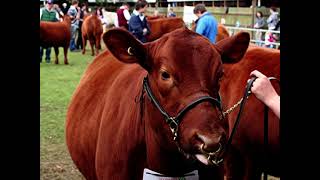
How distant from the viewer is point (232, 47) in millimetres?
3170

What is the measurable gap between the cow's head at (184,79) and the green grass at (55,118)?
11.2ft

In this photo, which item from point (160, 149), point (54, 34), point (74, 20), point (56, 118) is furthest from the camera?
point (74, 20)

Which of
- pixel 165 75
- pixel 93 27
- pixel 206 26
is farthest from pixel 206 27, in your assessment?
pixel 93 27

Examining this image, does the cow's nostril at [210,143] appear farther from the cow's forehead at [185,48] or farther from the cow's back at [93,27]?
the cow's back at [93,27]

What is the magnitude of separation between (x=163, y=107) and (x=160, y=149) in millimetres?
311

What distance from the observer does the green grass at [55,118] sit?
6309mm

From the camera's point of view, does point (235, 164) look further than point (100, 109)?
Yes

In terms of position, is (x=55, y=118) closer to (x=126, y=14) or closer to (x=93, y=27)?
(x=126, y=14)

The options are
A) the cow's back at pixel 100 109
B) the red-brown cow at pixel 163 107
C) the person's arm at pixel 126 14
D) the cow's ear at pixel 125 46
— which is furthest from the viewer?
the person's arm at pixel 126 14

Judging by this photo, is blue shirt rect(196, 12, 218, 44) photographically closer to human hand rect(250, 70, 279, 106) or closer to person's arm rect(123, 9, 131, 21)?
person's arm rect(123, 9, 131, 21)

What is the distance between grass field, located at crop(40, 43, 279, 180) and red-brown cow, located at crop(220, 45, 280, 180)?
4.87ft

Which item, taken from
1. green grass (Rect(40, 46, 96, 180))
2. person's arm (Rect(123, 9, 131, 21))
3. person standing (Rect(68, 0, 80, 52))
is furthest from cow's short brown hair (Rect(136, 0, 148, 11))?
person standing (Rect(68, 0, 80, 52))

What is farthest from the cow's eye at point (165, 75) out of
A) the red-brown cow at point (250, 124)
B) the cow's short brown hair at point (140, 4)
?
the cow's short brown hair at point (140, 4)

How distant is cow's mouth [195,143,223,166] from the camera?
2449 millimetres
